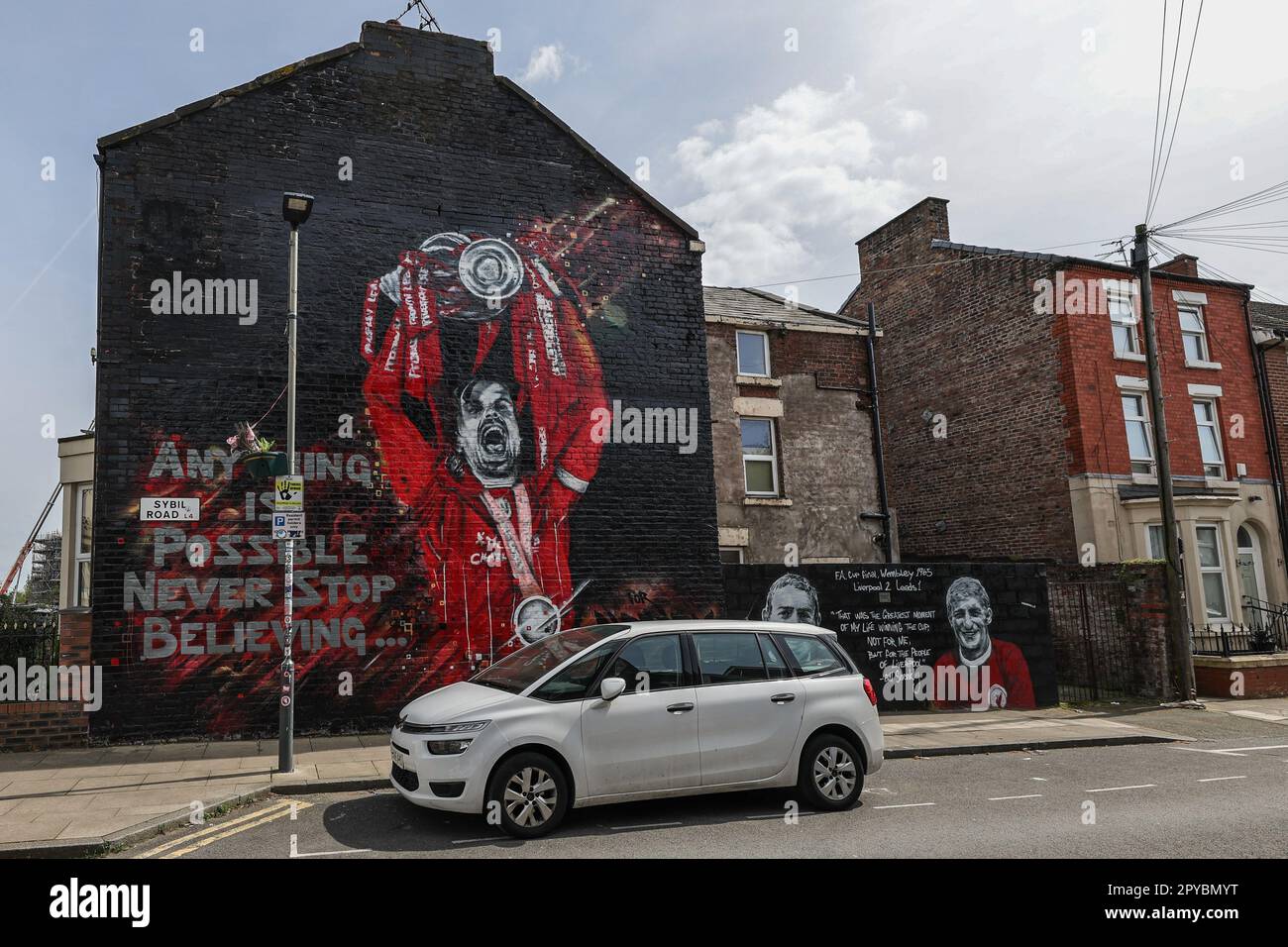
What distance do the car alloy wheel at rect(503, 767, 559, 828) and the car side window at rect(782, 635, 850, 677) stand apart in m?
2.65

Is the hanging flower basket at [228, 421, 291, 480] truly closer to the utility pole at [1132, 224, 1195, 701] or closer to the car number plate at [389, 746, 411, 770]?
the car number plate at [389, 746, 411, 770]

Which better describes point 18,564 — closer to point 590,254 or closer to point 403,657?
point 403,657

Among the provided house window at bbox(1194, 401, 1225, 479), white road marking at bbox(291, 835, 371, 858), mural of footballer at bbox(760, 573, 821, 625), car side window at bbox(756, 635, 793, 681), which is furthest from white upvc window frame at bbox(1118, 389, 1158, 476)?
white road marking at bbox(291, 835, 371, 858)

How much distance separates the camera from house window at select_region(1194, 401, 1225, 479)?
22125 mm

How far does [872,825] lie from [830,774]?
661 mm

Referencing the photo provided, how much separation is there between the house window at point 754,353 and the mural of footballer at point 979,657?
608 centimetres

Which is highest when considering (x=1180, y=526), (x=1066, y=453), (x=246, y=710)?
(x=1066, y=453)

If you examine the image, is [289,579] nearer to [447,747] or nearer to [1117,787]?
[447,747]

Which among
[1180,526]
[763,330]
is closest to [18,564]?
[763,330]

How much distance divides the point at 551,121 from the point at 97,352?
24.3 feet

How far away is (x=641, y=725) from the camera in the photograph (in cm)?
739

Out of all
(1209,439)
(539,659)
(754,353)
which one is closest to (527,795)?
(539,659)

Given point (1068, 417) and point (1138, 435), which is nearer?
point (1068, 417)

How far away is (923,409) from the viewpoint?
24188 millimetres
